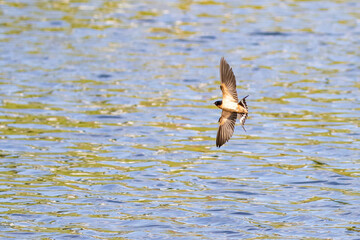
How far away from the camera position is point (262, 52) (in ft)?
63.2

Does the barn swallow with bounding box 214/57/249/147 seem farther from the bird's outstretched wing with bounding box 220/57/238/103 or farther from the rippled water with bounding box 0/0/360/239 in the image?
the rippled water with bounding box 0/0/360/239

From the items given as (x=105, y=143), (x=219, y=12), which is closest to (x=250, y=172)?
(x=105, y=143)

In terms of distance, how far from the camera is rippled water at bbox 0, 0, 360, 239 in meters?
9.57

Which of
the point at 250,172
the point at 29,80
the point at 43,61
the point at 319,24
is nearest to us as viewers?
the point at 250,172

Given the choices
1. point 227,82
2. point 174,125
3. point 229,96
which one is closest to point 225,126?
point 229,96

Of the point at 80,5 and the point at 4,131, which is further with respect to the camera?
the point at 80,5

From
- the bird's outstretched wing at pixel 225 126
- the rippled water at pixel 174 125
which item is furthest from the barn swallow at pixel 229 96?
the rippled water at pixel 174 125

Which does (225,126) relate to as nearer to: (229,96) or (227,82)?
(229,96)

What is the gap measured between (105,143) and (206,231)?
4.09 meters

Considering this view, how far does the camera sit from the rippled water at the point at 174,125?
31.4 feet

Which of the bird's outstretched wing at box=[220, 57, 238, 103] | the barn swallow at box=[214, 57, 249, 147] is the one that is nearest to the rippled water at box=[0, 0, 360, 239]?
the barn swallow at box=[214, 57, 249, 147]

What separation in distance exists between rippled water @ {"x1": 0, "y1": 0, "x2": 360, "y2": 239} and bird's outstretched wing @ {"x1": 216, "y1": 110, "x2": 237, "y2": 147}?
0.95 metres

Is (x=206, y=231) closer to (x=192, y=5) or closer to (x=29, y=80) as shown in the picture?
(x=29, y=80)

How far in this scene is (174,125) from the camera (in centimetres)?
1384
